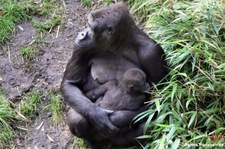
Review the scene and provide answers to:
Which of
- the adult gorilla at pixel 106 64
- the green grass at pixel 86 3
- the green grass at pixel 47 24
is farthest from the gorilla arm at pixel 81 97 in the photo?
the green grass at pixel 86 3

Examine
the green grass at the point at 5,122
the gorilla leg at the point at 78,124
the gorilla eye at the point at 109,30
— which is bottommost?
the green grass at the point at 5,122

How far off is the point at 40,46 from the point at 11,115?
35.6 inches

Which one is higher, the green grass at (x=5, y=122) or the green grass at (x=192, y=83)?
the green grass at (x=192, y=83)

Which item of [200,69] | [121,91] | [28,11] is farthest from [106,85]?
[28,11]

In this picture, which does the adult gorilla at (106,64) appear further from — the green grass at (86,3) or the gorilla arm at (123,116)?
the green grass at (86,3)

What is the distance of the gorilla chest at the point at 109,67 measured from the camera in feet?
12.9

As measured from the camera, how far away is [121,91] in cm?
379

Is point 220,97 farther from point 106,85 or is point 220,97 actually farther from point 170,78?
point 106,85

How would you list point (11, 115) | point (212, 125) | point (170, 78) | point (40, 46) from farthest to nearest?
point (40, 46) → point (11, 115) → point (170, 78) → point (212, 125)

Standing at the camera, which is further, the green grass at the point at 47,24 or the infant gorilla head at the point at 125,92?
the green grass at the point at 47,24

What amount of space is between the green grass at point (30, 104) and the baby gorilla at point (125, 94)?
0.88 meters

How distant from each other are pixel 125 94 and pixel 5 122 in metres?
1.25

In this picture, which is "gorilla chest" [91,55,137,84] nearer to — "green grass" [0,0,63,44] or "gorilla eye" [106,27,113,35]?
"gorilla eye" [106,27,113,35]

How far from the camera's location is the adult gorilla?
3734 mm
